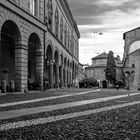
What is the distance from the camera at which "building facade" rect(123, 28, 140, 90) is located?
214 feet

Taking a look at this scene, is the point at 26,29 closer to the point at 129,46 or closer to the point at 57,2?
the point at 57,2

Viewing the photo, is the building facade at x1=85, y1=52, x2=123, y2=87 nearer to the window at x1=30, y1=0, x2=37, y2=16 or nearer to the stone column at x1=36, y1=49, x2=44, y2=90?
the stone column at x1=36, y1=49, x2=44, y2=90

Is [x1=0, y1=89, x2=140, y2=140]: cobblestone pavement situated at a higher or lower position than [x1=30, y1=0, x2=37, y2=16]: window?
lower

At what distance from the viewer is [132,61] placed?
227 ft

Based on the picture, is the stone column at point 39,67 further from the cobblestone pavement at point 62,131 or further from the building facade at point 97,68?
the building facade at point 97,68

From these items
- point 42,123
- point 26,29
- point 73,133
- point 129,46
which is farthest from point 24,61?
point 129,46

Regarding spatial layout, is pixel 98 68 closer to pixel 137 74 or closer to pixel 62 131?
pixel 137 74

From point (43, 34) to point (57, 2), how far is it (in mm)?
11838

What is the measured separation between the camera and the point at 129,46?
8081 cm

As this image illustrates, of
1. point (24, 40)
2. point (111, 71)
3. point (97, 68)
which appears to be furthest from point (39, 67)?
point (97, 68)

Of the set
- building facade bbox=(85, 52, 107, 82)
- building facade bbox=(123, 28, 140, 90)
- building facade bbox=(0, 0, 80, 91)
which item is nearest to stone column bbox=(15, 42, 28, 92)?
building facade bbox=(0, 0, 80, 91)

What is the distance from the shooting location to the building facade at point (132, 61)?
65200 mm

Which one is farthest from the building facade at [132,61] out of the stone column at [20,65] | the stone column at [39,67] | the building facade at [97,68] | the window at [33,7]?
the stone column at [20,65]

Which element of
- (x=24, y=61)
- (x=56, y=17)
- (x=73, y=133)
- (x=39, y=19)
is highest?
(x=56, y=17)
